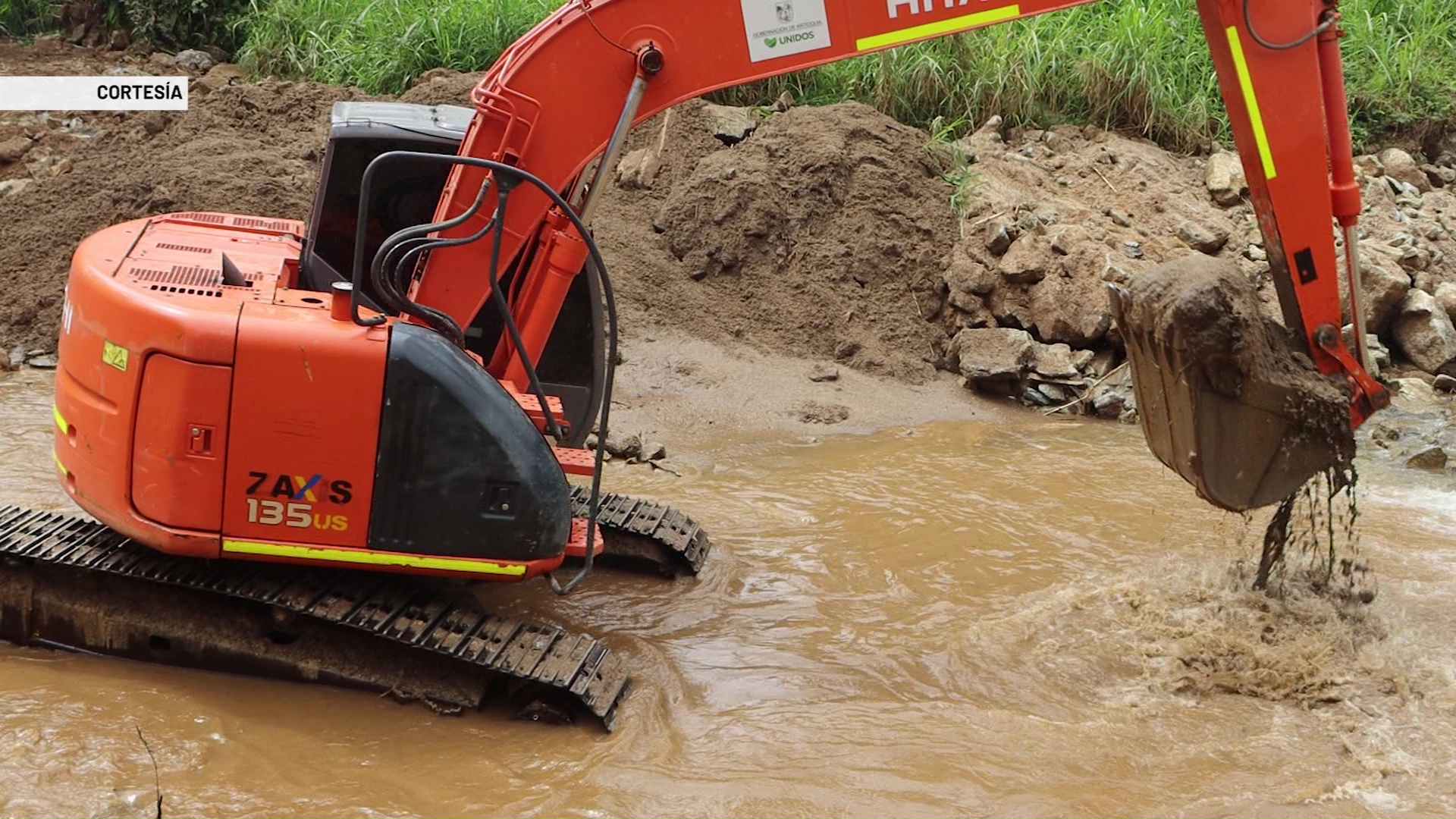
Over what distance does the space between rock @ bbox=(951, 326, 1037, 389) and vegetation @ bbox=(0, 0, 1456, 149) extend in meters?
2.29

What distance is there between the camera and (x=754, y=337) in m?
7.89

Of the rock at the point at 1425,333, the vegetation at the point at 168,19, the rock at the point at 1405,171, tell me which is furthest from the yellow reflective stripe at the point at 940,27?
the vegetation at the point at 168,19

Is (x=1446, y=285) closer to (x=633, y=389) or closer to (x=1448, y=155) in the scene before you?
(x=1448, y=155)

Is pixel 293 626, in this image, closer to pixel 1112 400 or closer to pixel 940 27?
pixel 940 27

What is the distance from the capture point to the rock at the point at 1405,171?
9.53 metres

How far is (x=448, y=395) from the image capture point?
3744mm

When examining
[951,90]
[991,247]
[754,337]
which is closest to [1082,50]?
[951,90]

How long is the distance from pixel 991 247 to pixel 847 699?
183 inches

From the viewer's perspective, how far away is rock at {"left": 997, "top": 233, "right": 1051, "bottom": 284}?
787 centimetres

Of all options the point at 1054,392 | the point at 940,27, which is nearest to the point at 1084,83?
the point at 1054,392

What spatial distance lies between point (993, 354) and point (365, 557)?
4.72 metres

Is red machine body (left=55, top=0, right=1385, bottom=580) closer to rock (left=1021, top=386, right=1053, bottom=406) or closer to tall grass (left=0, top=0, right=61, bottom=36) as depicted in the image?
rock (left=1021, top=386, right=1053, bottom=406)

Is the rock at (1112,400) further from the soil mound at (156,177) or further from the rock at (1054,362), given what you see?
the soil mound at (156,177)

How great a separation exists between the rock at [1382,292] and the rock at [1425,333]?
67 mm
